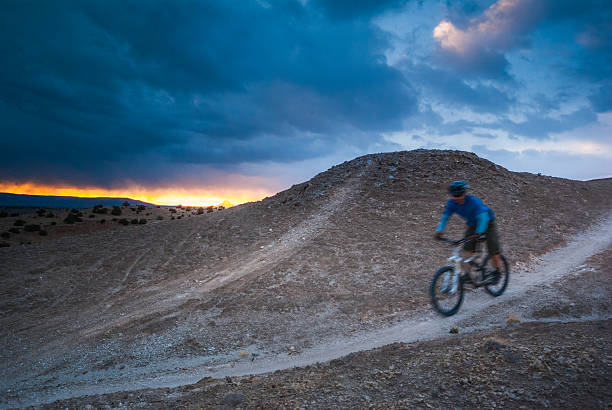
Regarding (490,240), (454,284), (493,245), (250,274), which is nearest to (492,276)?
(493,245)

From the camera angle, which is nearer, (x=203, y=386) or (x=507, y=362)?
(x=507, y=362)

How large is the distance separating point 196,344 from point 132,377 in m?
1.85

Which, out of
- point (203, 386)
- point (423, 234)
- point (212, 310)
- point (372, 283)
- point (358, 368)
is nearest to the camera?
point (358, 368)

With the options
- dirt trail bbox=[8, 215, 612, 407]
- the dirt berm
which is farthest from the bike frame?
the dirt berm

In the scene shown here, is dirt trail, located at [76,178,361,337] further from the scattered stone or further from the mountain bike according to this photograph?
the scattered stone

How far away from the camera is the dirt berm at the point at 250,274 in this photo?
1034 cm

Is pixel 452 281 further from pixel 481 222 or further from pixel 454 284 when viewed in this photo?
pixel 481 222

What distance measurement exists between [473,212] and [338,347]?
5199mm

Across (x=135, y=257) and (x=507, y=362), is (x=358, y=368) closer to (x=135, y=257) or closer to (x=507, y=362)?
(x=507, y=362)

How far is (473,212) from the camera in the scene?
8.23 metres

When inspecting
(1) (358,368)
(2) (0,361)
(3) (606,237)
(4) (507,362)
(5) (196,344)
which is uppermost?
(3) (606,237)

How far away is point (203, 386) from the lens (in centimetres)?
705

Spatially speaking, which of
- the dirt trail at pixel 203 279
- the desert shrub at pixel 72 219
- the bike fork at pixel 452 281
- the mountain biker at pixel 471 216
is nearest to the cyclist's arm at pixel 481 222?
the mountain biker at pixel 471 216

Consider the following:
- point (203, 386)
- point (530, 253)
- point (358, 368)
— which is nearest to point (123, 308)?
point (203, 386)
